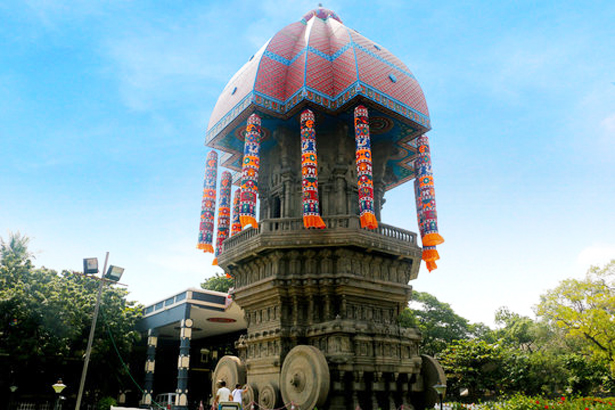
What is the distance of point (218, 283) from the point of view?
51.0 metres

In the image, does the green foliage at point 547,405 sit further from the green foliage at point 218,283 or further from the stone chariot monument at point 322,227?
the green foliage at point 218,283

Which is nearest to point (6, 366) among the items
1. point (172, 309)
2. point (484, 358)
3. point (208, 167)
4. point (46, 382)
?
point (46, 382)

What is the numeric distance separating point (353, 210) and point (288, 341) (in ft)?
24.4

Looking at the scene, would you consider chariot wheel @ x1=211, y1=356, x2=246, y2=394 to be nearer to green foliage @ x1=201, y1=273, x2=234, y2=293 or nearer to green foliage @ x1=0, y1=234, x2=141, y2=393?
green foliage @ x1=0, y1=234, x2=141, y2=393

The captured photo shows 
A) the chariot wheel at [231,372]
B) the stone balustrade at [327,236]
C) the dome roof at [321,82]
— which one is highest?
the dome roof at [321,82]

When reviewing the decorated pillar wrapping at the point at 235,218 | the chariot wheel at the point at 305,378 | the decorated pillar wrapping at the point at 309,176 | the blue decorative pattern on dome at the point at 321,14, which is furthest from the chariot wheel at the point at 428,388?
the blue decorative pattern on dome at the point at 321,14

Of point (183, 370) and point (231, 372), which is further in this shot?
point (183, 370)

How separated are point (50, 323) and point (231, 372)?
12840 mm

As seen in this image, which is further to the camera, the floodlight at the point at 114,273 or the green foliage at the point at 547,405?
the floodlight at the point at 114,273

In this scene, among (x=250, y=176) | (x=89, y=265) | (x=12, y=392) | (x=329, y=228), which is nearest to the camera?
(x=89, y=265)

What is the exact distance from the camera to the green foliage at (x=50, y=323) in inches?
1021

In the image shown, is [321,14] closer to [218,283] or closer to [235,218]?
[235,218]

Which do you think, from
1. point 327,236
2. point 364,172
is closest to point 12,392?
point 327,236

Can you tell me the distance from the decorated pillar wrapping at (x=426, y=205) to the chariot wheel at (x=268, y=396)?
9.79 m
